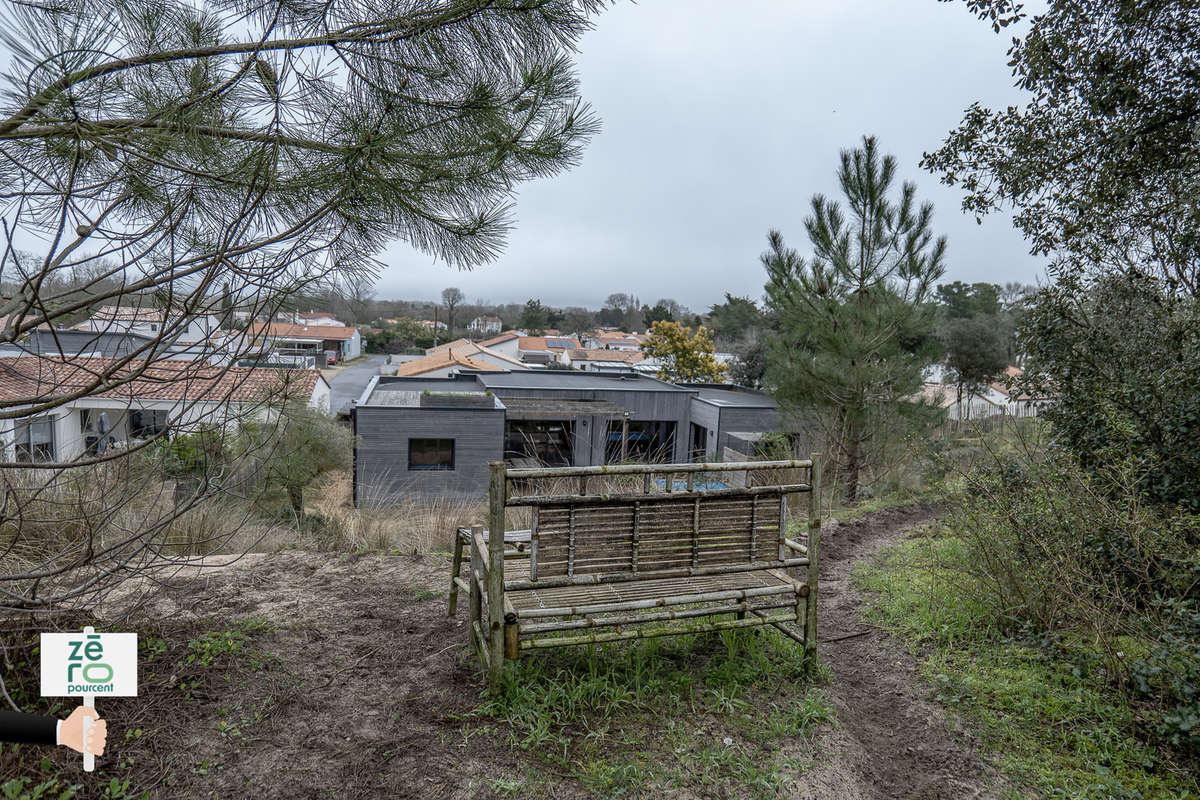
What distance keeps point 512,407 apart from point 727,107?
10.2m

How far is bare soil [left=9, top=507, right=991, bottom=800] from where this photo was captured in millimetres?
2338

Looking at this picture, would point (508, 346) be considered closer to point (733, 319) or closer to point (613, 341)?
point (613, 341)

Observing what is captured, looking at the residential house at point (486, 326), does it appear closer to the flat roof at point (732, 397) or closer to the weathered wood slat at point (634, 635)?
the flat roof at point (732, 397)

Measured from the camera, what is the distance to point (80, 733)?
898 mm

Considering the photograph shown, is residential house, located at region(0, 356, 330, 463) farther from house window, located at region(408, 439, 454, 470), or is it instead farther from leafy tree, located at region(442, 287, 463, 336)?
leafy tree, located at region(442, 287, 463, 336)

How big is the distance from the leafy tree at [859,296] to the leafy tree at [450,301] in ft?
119

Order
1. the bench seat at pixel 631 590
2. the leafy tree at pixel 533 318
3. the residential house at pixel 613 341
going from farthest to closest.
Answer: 1. the leafy tree at pixel 533 318
2. the residential house at pixel 613 341
3. the bench seat at pixel 631 590

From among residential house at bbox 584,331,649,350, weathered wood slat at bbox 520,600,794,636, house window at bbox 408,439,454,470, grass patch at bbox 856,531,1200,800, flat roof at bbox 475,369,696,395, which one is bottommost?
house window at bbox 408,439,454,470

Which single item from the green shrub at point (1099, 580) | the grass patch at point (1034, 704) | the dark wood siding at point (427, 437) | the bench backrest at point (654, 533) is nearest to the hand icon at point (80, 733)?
the bench backrest at point (654, 533)

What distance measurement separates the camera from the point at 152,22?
214cm

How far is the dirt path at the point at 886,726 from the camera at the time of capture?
8.37ft

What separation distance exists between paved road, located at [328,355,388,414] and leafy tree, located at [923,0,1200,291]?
14.7 m

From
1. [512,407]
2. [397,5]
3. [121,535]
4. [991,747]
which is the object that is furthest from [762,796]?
[512,407]

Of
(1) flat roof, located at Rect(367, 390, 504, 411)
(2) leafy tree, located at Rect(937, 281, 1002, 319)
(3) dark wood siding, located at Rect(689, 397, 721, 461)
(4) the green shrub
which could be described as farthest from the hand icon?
(2) leafy tree, located at Rect(937, 281, 1002, 319)
